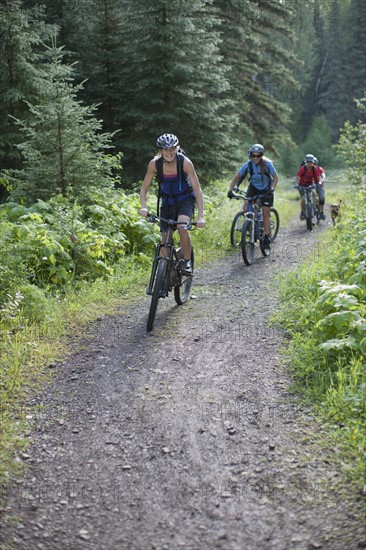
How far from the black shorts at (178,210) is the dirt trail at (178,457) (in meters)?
1.74

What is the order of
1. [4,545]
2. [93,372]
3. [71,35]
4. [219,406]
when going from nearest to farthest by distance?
[4,545], [219,406], [93,372], [71,35]

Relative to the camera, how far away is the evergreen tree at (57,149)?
33.7ft

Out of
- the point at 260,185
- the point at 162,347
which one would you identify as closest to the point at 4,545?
Answer: the point at 162,347

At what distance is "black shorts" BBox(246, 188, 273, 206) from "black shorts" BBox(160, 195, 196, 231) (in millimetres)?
4474

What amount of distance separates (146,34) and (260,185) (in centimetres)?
663

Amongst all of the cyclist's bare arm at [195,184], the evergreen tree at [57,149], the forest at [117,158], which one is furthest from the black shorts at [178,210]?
the evergreen tree at [57,149]

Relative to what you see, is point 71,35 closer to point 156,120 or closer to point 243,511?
point 156,120

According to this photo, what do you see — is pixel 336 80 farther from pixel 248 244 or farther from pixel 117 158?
pixel 248 244

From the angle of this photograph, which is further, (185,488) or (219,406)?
(219,406)

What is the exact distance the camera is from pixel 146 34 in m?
15.1

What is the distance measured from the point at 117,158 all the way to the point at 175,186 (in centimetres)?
609

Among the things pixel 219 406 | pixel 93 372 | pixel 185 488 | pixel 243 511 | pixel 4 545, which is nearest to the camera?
pixel 4 545

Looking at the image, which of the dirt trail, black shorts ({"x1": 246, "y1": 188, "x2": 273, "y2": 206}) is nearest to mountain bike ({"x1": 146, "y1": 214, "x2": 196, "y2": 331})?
the dirt trail

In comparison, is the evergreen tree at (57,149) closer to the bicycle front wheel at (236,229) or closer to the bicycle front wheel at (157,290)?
the bicycle front wheel at (236,229)
